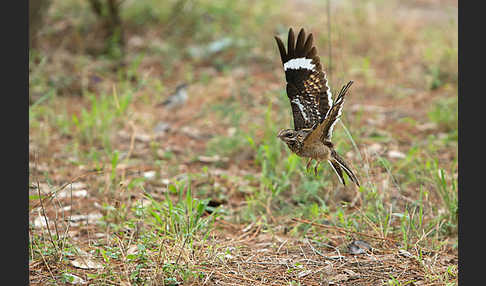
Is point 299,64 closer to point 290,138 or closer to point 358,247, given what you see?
point 290,138

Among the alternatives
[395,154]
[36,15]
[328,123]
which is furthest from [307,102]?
[36,15]

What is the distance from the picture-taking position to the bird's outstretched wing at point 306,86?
3471 mm

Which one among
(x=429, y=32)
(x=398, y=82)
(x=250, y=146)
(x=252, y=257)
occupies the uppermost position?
(x=429, y=32)

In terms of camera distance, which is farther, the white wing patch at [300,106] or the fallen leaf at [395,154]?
the fallen leaf at [395,154]

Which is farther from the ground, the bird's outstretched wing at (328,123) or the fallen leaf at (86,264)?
the bird's outstretched wing at (328,123)

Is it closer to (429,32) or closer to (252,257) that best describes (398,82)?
(429,32)

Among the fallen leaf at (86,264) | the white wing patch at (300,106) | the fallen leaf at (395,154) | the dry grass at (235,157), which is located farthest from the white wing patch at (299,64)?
the fallen leaf at (395,154)

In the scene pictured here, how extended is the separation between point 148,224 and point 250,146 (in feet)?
5.78

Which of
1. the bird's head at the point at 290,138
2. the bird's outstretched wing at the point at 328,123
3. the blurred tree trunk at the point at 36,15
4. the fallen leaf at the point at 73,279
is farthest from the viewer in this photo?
the blurred tree trunk at the point at 36,15

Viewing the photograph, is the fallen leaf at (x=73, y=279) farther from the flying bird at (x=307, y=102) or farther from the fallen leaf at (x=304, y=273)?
the flying bird at (x=307, y=102)

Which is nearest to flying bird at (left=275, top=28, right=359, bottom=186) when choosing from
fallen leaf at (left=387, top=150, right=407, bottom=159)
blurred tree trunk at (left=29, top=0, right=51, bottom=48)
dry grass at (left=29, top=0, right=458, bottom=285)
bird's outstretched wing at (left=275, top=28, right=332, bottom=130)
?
bird's outstretched wing at (left=275, top=28, right=332, bottom=130)

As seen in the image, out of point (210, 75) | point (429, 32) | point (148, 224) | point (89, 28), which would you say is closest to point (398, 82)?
point (429, 32)

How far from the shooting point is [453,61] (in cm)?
709

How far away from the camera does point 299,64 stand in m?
3.53
